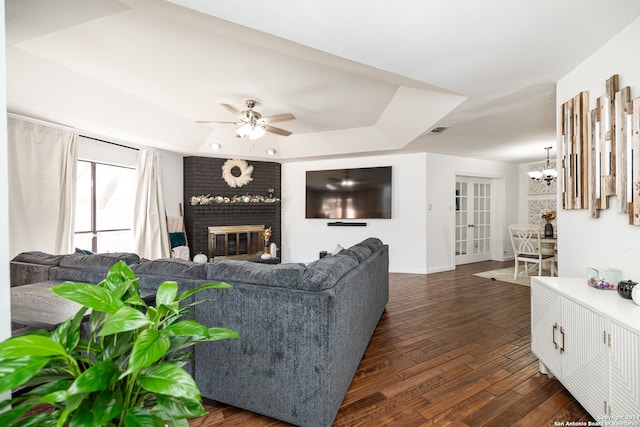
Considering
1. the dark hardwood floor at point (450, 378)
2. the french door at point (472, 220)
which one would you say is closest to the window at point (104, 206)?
the dark hardwood floor at point (450, 378)

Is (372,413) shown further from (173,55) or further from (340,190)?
(340,190)

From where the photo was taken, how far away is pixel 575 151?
2322mm

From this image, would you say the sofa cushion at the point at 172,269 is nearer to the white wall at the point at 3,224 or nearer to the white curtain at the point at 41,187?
the white wall at the point at 3,224

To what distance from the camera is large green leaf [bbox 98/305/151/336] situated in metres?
0.66

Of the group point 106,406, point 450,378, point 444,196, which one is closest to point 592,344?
point 450,378

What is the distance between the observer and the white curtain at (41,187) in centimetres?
329

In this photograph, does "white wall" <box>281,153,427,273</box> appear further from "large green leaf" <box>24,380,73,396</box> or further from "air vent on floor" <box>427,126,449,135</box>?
"large green leaf" <box>24,380,73,396</box>

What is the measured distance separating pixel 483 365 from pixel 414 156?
4061 millimetres

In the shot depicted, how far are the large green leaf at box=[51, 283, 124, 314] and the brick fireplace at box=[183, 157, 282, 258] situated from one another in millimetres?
5270

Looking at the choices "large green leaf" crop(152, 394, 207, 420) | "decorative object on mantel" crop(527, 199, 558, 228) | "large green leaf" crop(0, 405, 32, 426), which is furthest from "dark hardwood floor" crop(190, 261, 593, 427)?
"decorative object on mantel" crop(527, 199, 558, 228)

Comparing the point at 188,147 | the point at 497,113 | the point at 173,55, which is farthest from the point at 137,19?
the point at 497,113

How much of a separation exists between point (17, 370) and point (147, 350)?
24cm

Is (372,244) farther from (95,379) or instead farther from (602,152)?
(95,379)

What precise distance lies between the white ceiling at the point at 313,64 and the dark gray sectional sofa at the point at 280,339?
1.50m
